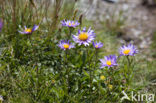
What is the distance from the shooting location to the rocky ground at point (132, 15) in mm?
3594

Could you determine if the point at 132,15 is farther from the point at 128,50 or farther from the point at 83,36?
the point at 83,36

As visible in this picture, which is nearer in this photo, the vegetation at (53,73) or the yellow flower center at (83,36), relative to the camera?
the yellow flower center at (83,36)

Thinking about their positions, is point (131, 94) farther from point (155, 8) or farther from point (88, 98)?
point (155, 8)

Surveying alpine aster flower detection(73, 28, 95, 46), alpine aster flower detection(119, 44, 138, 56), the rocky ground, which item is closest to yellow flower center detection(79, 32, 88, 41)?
alpine aster flower detection(73, 28, 95, 46)

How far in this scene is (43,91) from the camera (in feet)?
5.29

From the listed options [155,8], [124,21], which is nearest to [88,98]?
[124,21]

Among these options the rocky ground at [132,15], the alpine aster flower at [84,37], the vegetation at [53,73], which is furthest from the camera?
the rocky ground at [132,15]

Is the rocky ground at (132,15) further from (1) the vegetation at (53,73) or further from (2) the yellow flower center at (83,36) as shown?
(2) the yellow flower center at (83,36)

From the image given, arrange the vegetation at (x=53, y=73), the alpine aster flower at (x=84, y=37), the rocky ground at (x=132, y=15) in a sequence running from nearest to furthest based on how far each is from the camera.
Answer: the alpine aster flower at (x=84, y=37) < the vegetation at (x=53, y=73) < the rocky ground at (x=132, y=15)

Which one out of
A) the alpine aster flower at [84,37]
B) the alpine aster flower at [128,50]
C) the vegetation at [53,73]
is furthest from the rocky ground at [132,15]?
the alpine aster flower at [84,37]

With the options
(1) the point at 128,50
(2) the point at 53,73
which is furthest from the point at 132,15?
(2) the point at 53,73

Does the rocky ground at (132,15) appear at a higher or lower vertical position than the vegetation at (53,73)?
higher

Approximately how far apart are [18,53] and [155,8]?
3.34 m

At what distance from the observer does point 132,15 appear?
13.9 ft
